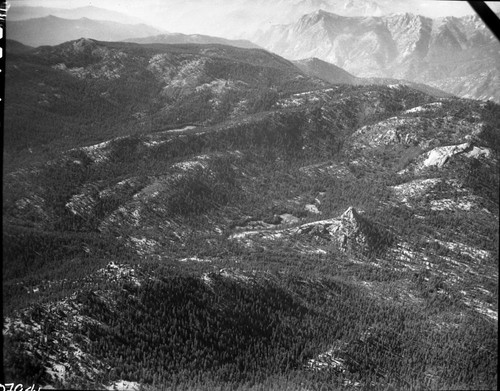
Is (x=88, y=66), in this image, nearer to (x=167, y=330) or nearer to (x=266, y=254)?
(x=266, y=254)

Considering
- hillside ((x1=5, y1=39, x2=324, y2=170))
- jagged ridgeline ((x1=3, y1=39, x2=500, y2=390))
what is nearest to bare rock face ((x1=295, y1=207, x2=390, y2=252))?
jagged ridgeline ((x1=3, y1=39, x2=500, y2=390))

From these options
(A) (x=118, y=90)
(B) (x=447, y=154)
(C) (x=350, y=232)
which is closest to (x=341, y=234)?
(C) (x=350, y=232)

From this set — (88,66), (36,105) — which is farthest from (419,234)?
(88,66)

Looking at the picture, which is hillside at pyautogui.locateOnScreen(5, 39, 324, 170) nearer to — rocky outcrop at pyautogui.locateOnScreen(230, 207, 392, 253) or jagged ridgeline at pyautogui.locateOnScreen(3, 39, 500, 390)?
jagged ridgeline at pyautogui.locateOnScreen(3, 39, 500, 390)

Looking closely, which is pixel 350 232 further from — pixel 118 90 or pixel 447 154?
pixel 118 90

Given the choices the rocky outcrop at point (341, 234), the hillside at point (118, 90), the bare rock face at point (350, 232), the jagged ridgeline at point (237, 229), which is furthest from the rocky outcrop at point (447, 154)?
the hillside at point (118, 90)

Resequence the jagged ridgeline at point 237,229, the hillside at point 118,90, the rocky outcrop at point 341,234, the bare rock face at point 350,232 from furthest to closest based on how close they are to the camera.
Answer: the hillside at point 118,90, the rocky outcrop at point 341,234, the bare rock face at point 350,232, the jagged ridgeline at point 237,229

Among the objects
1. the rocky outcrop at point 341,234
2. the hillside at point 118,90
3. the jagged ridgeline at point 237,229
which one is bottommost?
the rocky outcrop at point 341,234

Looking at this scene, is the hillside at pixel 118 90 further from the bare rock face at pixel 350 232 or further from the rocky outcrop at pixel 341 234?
the bare rock face at pixel 350 232
